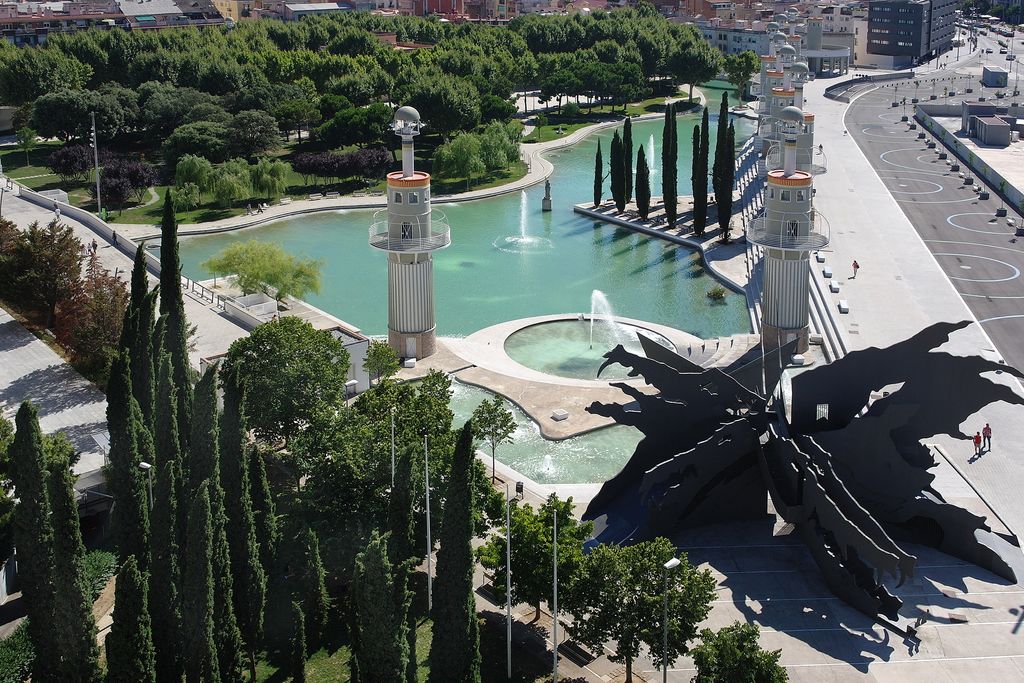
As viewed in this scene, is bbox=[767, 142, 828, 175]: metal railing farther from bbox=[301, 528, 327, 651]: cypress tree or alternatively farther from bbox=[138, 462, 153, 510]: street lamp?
bbox=[138, 462, 153, 510]: street lamp

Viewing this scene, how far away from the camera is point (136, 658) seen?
23875 millimetres

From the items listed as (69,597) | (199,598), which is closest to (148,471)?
(69,597)

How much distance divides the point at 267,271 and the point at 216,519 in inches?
982

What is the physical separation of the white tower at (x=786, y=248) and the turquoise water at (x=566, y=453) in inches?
384

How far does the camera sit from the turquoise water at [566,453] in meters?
37.4

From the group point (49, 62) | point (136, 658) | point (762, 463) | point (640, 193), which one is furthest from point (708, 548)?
point (49, 62)

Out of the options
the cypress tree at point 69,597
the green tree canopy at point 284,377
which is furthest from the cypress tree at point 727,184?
the cypress tree at point 69,597

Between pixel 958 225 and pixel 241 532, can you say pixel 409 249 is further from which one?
pixel 958 225

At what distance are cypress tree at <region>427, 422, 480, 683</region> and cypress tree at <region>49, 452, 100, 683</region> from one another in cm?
731

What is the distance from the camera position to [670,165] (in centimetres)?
6625

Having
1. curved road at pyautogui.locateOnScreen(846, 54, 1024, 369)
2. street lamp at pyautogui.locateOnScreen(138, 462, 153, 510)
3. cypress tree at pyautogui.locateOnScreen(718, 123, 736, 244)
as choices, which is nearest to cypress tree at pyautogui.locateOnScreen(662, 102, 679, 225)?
cypress tree at pyautogui.locateOnScreen(718, 123, 736, 244)

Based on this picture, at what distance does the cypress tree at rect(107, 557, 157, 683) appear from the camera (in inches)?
928

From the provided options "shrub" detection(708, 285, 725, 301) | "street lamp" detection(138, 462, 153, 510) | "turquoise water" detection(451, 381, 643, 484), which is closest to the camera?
"street lamp" detection(138, 462, 153, 510)

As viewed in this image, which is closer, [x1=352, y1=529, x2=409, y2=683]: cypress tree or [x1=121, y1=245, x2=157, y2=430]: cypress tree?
[x1=352, y1=529, x2=409, y2=683]: cypress tree
